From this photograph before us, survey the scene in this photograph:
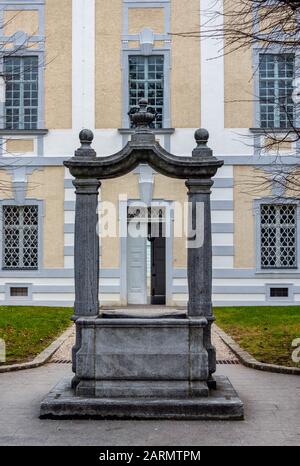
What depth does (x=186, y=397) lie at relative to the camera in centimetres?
750

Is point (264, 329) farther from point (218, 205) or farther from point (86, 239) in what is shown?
point (86, 239)

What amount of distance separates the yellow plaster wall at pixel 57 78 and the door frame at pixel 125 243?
9.52 feet

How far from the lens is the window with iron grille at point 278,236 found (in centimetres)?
1941

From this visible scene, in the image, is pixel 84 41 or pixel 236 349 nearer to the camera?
pixel 236 349

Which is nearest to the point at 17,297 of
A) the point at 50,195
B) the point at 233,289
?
the point at 50,195

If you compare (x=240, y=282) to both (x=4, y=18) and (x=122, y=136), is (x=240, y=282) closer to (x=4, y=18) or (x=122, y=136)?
(x=122, y=136)

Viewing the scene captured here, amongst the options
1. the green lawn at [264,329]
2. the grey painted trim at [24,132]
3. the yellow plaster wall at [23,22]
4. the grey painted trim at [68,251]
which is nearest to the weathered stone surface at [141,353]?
the green lawn at [264,329]

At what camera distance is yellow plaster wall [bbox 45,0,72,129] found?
1956 centimetres

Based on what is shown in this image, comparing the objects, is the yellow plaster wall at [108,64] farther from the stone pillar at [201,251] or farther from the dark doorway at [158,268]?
the stone pillar at [201,251]

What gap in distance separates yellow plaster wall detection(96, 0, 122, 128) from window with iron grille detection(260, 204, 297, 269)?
5.07 metres

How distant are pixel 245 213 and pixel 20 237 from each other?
6.51 metres

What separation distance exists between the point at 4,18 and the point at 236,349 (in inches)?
486

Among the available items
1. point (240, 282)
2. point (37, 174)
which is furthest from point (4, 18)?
point (240, 282)

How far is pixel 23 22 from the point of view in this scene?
770 inches
